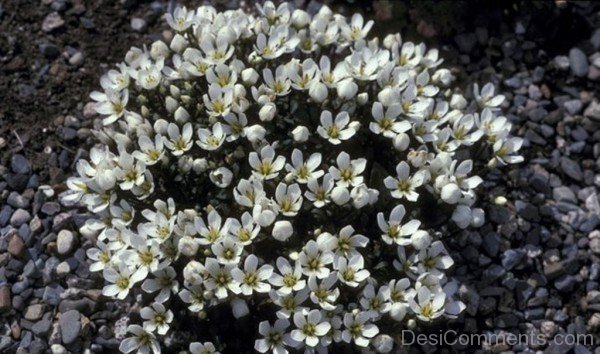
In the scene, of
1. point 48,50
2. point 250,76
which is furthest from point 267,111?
point 48,50

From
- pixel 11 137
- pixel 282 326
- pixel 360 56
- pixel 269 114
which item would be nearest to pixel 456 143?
pixel 360 56

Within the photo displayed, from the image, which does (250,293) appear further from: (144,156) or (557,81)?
(557,81)

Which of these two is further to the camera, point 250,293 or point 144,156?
point 144,156

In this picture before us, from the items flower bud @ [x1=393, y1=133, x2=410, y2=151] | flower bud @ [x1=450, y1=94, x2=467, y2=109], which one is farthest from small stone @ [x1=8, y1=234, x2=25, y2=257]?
flower bud @ [x1=450, y1=94, x2=467, y2=109]

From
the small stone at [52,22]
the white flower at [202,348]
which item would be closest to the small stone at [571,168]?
the white flower at [202,348]

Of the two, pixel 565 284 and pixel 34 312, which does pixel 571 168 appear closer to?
pixel 565 284

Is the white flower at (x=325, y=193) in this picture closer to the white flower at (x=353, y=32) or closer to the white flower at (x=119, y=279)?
the white flower at (x=119, y=279)
